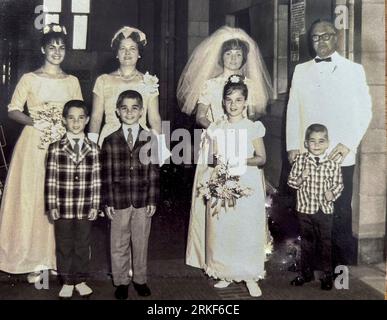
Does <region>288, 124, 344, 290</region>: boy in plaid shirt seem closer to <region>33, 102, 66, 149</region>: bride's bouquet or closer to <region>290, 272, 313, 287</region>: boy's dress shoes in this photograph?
<region>290, 272, 313, 287</region>: boy's dress shoes

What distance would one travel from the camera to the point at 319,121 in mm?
5551

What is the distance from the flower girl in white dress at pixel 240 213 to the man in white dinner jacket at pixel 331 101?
0.59 metres

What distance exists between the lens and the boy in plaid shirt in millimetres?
5281

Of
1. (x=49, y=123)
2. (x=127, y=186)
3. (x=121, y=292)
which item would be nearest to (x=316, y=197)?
(x=127, y=186)

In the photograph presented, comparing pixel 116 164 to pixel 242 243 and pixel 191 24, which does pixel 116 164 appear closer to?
pixel 242 243

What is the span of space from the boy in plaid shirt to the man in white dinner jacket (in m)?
0.24

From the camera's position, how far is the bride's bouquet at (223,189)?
5250 mm

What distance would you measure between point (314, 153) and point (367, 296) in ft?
4.86

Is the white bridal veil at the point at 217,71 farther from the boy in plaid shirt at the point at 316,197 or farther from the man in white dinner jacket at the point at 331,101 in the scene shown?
the boy in plaid shirt at the point at 316,197

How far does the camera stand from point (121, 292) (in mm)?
5027

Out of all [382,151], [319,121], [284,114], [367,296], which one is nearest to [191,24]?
[284,114]

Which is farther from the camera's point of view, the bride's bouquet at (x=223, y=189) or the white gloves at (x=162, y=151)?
the white gloves at (x=162, y=151)

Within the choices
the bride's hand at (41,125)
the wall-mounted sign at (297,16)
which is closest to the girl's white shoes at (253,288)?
the bride's hand at (41,125)

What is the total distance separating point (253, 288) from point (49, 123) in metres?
2.53
